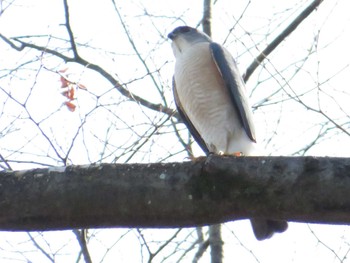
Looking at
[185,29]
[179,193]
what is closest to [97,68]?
[185,29]

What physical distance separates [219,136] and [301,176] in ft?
8.85

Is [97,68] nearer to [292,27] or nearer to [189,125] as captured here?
[189,125]

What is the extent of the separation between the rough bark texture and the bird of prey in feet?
7.84

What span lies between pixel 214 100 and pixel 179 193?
277 cm

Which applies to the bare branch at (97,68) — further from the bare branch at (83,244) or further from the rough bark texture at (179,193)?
the rough bark texture at (179,193)

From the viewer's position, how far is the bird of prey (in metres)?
5.32

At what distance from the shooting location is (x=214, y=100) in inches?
216

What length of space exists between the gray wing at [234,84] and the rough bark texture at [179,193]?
7.82 ft

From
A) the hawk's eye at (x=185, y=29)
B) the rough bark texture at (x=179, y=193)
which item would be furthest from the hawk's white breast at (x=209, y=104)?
the rough bark texture at (x=179, y=193)

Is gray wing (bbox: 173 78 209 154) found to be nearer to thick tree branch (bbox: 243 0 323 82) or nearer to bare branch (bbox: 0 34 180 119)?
bare branch (bbox: 0 34 180 119)

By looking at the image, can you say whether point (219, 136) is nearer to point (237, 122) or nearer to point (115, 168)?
point (237, 122)

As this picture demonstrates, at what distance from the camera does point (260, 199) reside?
8.77 ft

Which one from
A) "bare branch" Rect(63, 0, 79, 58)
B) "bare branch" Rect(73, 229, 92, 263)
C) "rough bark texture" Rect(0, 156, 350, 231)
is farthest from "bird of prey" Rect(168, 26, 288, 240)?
"rough bark texture" Rect(0, 156, 350, 231)

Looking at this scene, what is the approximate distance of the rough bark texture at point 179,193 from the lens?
8.69 feet
